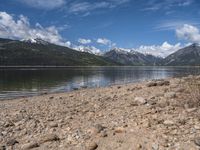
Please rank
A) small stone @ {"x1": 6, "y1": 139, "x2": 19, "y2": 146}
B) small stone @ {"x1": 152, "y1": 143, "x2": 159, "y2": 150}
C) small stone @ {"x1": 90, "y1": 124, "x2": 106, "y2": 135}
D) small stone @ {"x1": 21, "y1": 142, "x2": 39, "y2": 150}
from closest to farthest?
small stone @ {"x1": 152, "y1": 143, "x2": 159, "y2": 150}, small stone @ {"x1": 21, "y1": 142, "x2": 39, "y2": 150}, small stone @ {"x1": 6, "y1": 139, "x2": 19, "y2": 146}, small stone @ {"x1": 90, "y1": 124, "x2": 106, "y2": 135}

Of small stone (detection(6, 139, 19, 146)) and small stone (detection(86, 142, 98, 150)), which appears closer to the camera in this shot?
small stone (detection(86, 142, 98, 150))

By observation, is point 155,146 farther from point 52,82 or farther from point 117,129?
point 52,82

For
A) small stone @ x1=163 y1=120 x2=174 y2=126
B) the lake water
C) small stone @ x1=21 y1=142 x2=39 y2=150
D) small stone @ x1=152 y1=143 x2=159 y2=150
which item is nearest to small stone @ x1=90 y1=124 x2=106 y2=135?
small stone @ x1=21 y1=142 x2=39 y2=150

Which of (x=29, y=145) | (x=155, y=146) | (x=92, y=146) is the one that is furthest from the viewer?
(x=29, y=145)

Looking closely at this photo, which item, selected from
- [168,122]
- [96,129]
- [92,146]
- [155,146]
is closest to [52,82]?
[96,129]

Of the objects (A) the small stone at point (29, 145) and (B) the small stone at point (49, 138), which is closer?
(A) the small stone at point (29, 145)

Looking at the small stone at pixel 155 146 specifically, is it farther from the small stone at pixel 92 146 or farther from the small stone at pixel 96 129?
the small stone at pixel 96 129

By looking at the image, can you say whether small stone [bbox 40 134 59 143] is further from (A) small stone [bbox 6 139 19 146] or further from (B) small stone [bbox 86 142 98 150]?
(B) small stone [bbox 86 142 98 150]

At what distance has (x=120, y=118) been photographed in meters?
12.8

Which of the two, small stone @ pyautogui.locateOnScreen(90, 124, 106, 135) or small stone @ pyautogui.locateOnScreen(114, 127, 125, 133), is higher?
small stone @ pyautogui.locateOnScreen(114, 127, 125, 133)

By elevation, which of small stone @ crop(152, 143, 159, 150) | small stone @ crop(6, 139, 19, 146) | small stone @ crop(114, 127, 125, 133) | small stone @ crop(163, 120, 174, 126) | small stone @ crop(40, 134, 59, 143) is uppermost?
small stone @ crop(163, 120, 174, 126)

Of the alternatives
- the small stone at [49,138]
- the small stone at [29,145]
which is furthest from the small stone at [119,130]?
the small stone at [29,145]

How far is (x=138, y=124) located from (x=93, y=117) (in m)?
3.28

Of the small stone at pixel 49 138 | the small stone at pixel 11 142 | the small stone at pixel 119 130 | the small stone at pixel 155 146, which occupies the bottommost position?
the small stone at pixel 11 142
